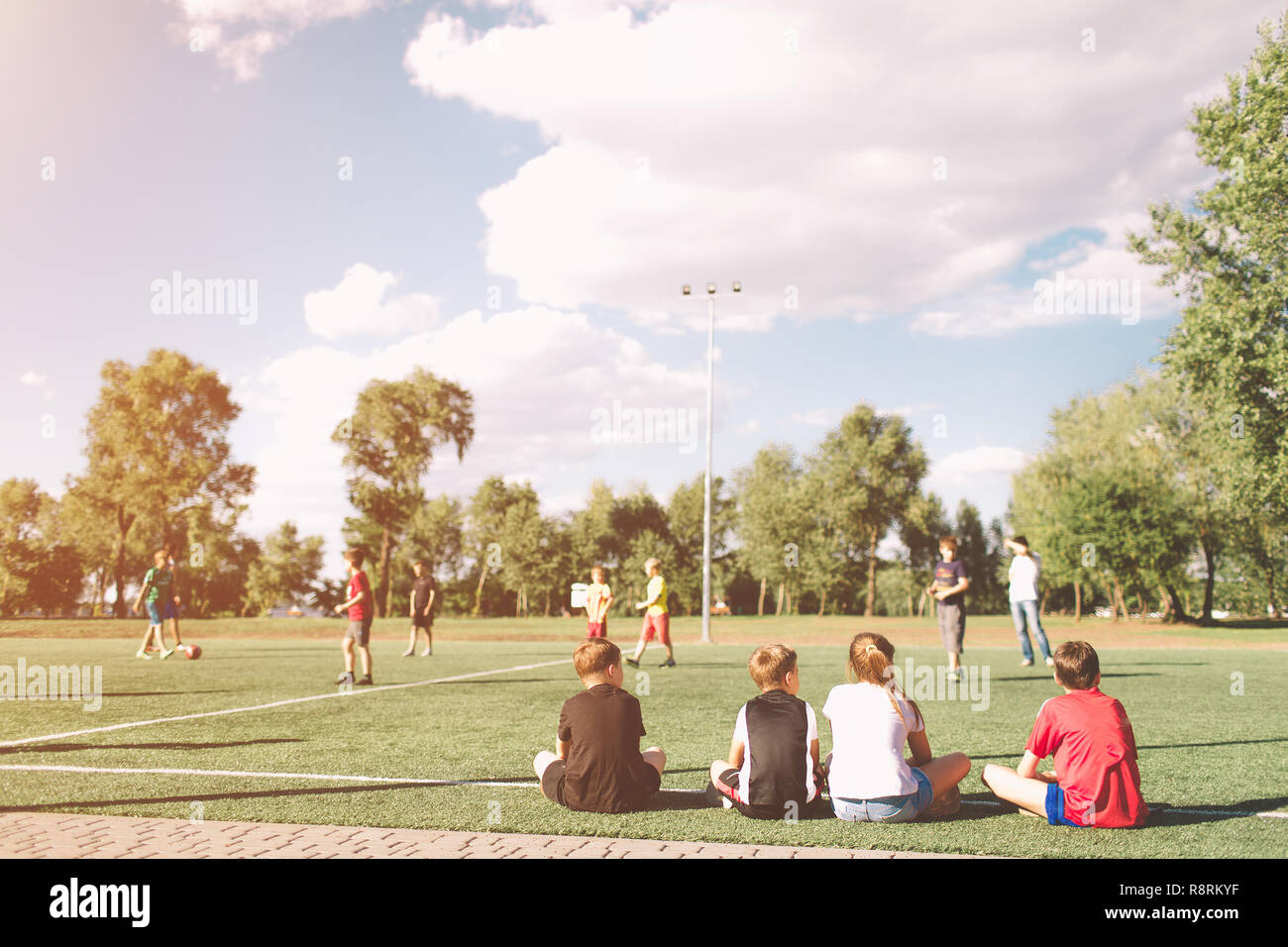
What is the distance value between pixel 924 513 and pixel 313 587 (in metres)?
58.5

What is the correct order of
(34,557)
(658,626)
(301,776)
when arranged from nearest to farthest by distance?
1. (301,776)
2. (658,626)
3. (34,557)

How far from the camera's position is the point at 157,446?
1934 inches

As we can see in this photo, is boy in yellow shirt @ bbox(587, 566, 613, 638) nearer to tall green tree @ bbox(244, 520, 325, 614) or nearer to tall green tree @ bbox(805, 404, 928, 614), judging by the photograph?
tall green tree @ bbox(805, 404, 928, 614)

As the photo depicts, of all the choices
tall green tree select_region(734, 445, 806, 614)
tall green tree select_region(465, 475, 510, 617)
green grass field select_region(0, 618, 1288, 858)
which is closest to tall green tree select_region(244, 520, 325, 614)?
tall green tree select_region(465, 475, 510, 617)

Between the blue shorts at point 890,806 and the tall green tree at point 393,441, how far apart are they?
49.8 meters

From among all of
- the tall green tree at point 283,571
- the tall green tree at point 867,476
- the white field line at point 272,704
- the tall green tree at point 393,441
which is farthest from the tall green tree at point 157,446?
the tall green tree at point 867,476

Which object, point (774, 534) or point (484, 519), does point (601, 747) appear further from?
point (484, 519)

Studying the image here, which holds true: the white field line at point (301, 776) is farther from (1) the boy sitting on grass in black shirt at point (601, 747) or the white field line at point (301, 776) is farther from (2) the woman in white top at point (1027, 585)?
(2) the woman in white top at point (1027, 585)

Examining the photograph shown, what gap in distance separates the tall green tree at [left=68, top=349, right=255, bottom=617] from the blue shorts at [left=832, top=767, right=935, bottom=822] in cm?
5082

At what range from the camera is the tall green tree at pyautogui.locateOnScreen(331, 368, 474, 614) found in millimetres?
52875

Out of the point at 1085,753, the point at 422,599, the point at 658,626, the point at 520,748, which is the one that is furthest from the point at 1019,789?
the point at 422,599

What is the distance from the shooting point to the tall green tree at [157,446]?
47688 millimetres

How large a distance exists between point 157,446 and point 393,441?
Result: 13354mm
